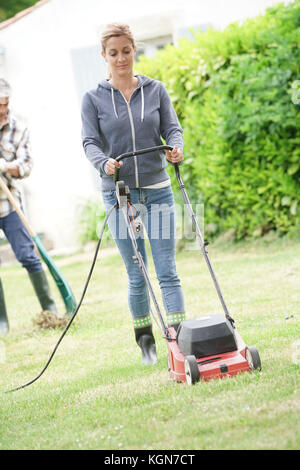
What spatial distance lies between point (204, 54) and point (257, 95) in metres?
0.98

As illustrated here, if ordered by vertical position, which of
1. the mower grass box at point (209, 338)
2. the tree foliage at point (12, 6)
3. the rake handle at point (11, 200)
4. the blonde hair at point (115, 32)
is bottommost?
Answer: the mower grass box at point (209, 338)

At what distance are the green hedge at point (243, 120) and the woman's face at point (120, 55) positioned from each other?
3333 millimetres

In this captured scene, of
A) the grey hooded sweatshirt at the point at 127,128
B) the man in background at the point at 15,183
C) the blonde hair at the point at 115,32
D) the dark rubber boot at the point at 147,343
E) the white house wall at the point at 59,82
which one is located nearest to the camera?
the blonde hair at the point at 115,32

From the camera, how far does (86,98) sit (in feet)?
12.3

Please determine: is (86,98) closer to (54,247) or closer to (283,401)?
(283,401)

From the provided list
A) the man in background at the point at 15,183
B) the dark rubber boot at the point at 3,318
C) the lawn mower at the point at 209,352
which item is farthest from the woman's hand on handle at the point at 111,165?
the dark rubber boot at the point at 3,318

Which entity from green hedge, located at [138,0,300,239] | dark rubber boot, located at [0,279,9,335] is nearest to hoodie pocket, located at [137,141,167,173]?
dark rubber boot, located at [0,279,9,335]

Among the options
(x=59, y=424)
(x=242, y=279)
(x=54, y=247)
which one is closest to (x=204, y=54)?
(x=242, y=279)

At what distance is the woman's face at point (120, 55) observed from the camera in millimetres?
3654

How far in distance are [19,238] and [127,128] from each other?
7.12ft

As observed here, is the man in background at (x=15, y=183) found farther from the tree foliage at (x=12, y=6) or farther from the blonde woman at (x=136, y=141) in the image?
the tree foliage at (x=12, y=6)

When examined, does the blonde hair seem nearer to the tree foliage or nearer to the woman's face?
the woman's face

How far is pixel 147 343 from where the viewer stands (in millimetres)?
3998

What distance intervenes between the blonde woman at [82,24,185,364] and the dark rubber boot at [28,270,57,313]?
1928mm
